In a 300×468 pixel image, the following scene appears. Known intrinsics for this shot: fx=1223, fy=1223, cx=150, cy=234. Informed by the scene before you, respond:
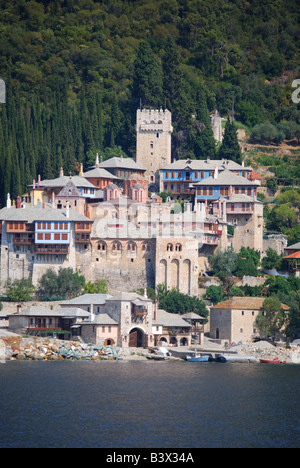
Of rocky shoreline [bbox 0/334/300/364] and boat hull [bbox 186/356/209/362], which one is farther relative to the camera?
boat hull [bbox 186/356/209/362]

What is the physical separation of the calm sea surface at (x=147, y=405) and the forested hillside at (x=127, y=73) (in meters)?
32.7

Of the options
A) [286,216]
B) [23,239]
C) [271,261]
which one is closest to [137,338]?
[23,239]

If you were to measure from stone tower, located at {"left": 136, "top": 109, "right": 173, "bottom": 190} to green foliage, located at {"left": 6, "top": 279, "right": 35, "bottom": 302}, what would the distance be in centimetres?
2454

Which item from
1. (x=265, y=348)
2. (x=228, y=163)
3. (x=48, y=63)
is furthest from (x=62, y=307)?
(x=48, y=63)

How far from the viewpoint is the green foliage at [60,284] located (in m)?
97.2

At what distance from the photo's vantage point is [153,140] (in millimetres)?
119562

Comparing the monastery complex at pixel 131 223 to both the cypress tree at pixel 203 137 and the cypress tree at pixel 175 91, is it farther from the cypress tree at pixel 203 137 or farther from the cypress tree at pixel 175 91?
the cypress tree at pixel 175 91

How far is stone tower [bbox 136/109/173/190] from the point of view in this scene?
119 meters

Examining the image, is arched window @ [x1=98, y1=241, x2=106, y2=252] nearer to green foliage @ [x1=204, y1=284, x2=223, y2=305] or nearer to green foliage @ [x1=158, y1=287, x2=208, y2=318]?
green foliage @ [x1=158, y1=287, x2=208, y2=318]

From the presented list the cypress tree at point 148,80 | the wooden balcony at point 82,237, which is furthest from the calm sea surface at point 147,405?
the cypress tree at point 148,80

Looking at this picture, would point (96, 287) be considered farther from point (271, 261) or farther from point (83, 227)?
point (271, 261)

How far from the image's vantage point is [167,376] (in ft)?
263

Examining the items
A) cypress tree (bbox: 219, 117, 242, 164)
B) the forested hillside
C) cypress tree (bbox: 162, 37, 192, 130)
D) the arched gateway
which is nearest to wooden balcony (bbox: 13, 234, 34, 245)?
the forested hillside

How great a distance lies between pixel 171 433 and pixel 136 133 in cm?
6656
